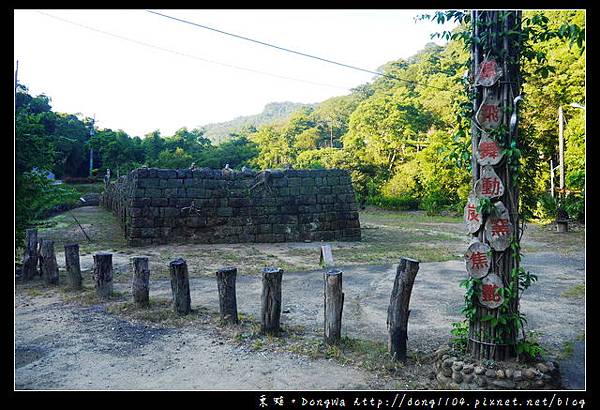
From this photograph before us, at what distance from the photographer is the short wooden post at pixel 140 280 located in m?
5.74

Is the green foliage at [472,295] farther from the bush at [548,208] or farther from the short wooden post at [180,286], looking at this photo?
the bush at [548,208]

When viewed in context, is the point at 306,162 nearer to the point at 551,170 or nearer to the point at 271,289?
the point at 551,170

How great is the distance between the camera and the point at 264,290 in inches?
184

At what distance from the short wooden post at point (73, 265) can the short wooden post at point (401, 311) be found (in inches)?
196

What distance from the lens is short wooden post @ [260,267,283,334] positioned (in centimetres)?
466

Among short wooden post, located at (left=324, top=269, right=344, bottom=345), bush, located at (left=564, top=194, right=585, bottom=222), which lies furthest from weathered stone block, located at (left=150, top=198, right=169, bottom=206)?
bush, located at (left=564, top=194, right=585, bottom=222)

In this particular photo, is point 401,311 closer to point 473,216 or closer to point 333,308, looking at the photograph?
point 333,308

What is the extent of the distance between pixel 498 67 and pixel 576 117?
15858 mm

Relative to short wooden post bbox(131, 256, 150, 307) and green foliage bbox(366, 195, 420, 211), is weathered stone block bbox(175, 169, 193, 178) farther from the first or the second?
green foliage bbox(366, 195, 420, 211)

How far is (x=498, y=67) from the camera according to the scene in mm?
3510

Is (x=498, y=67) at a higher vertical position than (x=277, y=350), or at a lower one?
higher

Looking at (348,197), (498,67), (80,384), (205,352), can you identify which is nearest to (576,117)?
(348,197)

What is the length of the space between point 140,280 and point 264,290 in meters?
2.00

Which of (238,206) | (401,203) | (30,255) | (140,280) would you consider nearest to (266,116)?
(401,203)
